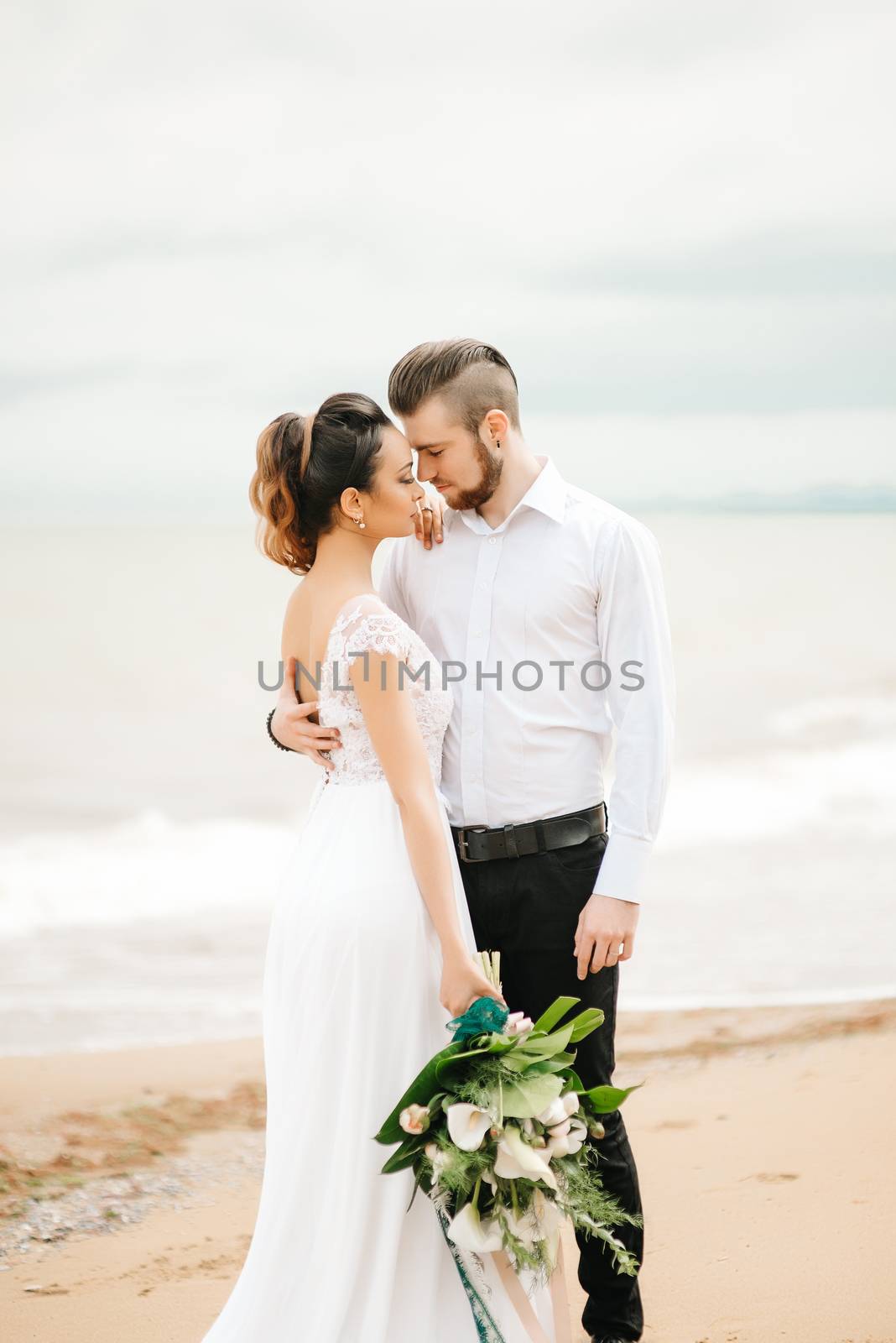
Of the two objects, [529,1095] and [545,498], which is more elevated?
[545,498]

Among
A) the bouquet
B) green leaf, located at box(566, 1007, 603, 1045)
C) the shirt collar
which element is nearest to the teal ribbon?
the bouquet

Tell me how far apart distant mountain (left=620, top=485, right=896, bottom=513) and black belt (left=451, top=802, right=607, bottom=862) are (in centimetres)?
1572

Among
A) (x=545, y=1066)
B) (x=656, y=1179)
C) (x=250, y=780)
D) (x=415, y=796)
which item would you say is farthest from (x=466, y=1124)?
(x=250, y=780)

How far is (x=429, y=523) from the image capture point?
2650 mm

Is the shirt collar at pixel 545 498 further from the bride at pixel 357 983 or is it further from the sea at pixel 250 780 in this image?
the sea at pixel 250 780

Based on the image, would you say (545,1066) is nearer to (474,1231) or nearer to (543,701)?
(474,1231)

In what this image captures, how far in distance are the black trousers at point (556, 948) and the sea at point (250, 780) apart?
131 inches

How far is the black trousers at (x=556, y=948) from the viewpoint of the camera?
2.52m

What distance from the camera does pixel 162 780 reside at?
12938 millimetres

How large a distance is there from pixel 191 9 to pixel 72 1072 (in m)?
14.3

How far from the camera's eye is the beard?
2.57 m

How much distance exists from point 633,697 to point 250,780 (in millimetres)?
10743

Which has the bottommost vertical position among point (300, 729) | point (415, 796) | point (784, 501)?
point (415, 796)

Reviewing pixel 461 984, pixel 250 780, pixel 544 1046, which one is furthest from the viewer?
pixel 250 780
